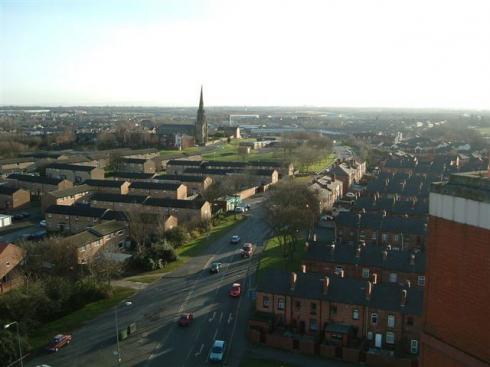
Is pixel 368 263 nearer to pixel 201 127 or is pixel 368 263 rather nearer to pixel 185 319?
pixel 185 319

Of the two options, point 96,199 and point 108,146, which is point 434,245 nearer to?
point 96,199

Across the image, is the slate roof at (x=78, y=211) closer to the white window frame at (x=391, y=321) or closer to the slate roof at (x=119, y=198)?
the slate roof at (x=119, y=198)

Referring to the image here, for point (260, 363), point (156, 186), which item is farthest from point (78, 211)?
point (260, 363)

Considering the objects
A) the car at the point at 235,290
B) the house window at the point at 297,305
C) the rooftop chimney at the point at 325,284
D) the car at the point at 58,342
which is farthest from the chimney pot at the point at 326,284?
the car at the point at 58,342

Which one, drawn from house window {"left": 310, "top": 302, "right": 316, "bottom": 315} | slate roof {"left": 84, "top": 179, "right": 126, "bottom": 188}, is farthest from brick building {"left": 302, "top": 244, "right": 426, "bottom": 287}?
slate roof {"left": 84, "top": 179, "right": 126, "bottom": 188}

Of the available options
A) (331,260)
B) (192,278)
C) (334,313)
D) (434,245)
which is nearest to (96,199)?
(192,278)
